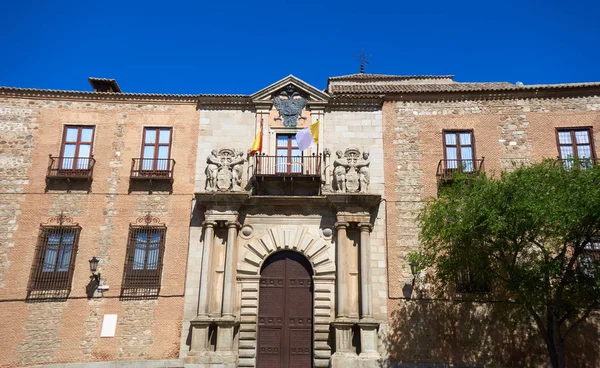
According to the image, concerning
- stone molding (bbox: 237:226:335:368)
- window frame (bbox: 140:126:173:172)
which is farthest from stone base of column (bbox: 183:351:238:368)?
window frame (bbox: 140:126:173:172)

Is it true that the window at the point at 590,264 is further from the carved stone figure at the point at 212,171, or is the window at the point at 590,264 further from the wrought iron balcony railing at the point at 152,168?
the wrought iron balcony railing at the point at 152,168

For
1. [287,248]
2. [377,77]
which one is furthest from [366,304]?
[377,77]

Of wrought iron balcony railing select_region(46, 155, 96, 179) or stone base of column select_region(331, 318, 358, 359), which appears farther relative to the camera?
wrought iron balcony railing select_region(46, 155, 96, 179)

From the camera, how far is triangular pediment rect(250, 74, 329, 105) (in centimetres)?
1803

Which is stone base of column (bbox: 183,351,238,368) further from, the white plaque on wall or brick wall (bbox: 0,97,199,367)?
the white plaque on wall

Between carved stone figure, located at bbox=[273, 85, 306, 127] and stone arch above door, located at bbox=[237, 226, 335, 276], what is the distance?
3858mm

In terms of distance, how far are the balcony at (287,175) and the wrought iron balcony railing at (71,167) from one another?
549 centimetres

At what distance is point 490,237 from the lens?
44.8 feet

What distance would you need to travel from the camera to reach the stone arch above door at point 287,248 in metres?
16.2

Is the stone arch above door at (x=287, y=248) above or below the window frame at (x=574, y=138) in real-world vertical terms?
below

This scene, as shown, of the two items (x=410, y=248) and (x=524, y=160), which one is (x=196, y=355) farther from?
(x=524, y=160)

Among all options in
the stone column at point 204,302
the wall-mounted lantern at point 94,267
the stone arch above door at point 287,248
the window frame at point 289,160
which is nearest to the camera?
the stone column at point 204,302

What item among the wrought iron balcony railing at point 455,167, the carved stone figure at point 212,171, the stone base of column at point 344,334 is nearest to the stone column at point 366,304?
the stone base of column at point 344,334

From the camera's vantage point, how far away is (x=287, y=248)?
53.9 ft
